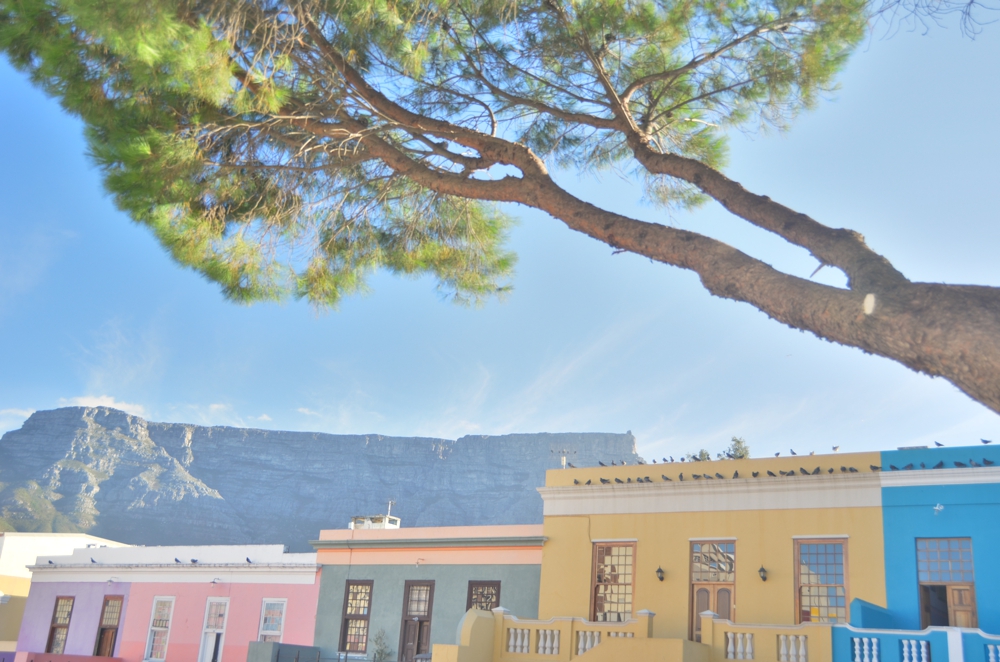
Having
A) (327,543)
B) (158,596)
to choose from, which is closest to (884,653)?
(327,543)

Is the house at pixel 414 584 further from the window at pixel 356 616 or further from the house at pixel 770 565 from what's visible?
the house at pixel 770 565

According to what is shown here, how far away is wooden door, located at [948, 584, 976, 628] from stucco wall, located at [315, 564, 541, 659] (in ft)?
23.2

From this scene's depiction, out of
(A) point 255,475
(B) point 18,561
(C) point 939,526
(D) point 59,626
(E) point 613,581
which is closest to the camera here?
(C) point 939,526

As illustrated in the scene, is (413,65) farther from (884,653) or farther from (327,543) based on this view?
(327,543)

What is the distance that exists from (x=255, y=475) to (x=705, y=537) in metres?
96.1

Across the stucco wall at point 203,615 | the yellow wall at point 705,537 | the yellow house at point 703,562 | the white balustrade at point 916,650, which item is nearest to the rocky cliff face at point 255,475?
the stucco wall at point 203,615

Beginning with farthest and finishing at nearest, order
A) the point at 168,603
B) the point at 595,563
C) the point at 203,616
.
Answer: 1. the point at 168,603
2. the point at 203,616
3. the point at 595,563

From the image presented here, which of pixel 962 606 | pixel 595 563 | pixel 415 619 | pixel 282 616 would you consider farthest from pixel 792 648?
pixel 282 616

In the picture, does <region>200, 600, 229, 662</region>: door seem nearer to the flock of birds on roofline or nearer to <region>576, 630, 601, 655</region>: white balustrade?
the flock of birds on roofline

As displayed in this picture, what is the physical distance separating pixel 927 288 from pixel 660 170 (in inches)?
120

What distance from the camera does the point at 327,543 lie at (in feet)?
61.8

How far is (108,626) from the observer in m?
21.5

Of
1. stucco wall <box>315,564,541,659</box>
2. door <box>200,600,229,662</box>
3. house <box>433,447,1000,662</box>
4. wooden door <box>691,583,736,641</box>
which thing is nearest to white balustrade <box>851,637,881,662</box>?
house <box>433,447,1000,662</box>

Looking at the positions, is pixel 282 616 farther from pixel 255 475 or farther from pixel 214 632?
pixel 255 475
